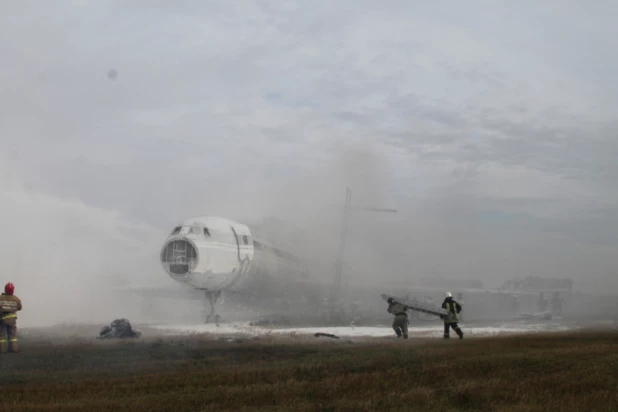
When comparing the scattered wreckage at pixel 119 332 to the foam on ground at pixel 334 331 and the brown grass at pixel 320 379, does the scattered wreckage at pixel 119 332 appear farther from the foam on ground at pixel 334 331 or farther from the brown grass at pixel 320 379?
the brown grass at pixel 320 379

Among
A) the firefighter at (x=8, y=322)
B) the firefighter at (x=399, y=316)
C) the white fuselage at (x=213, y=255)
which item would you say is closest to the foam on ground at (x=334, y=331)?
the firefighter at (x=399, y=316)

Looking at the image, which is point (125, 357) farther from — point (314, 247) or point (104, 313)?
point (314, 247)

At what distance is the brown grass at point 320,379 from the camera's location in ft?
36.6

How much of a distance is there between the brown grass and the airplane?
1364 centimetres

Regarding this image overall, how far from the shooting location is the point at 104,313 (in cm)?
5241

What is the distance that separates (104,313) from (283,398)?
44.2m

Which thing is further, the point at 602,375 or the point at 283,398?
the point at 602,375

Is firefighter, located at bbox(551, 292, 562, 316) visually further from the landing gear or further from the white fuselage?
the landing gear

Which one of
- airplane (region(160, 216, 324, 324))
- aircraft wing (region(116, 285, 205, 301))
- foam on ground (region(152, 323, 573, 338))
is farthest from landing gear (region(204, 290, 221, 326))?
aircraft wing (region(116, 285, 205, 301))

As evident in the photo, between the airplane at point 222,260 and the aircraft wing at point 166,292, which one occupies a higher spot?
the airplane at point 222,260

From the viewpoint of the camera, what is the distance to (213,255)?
34469 millimetres

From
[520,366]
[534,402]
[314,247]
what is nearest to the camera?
[534,402]

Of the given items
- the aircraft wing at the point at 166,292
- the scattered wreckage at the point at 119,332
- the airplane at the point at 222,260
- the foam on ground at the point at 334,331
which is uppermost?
the airplane at the point at 222,260

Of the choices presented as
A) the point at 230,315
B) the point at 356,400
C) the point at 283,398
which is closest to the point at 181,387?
the point at 283,398
